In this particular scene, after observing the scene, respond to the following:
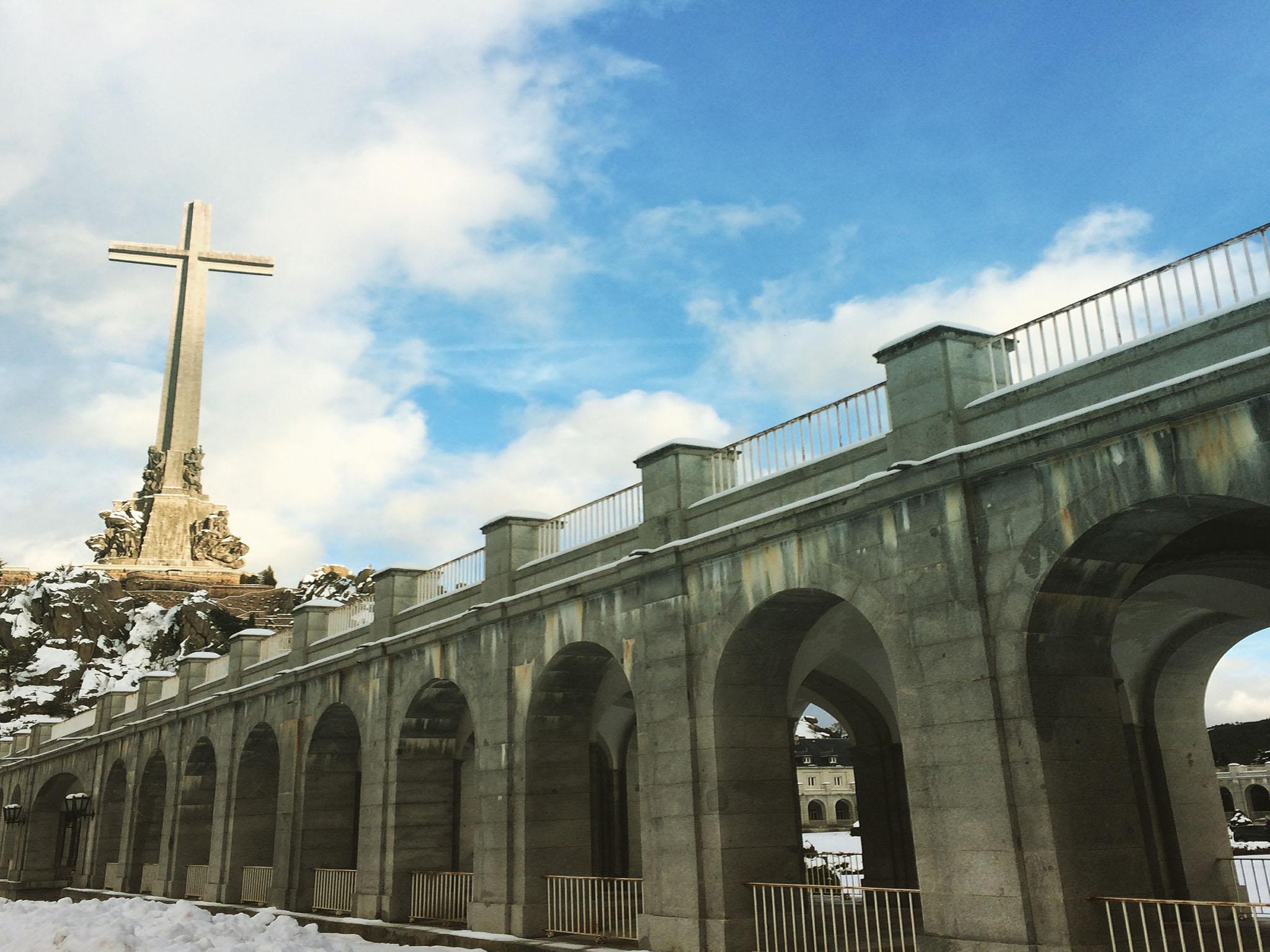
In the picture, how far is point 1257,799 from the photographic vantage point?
61.7 meters

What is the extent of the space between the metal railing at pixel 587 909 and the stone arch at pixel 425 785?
4302mm

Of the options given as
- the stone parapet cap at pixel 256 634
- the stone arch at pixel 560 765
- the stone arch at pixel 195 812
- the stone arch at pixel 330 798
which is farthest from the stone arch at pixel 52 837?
the stone arch at pixel 560 765

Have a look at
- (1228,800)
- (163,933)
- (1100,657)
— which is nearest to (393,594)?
(163,933)

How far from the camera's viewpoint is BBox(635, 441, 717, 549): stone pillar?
16188mm

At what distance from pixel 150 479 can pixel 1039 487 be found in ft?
232

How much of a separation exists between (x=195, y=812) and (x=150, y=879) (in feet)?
11.2

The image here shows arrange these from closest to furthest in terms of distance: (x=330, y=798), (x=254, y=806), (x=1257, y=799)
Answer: (x=330, y=798), (x=254, y=806), (x=1257, y=799)

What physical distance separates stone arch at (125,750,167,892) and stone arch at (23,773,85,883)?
8.07m

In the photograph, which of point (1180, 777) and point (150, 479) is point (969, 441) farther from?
point (150, 479)

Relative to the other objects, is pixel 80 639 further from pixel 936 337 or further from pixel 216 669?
pixel 936 337

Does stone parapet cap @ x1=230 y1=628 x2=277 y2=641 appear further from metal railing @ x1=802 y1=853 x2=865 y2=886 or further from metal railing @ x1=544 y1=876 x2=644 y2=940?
metal railing @ x1=802 y1=853 x2=865 y2=886

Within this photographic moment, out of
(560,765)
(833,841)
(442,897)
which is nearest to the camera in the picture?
(560,765)

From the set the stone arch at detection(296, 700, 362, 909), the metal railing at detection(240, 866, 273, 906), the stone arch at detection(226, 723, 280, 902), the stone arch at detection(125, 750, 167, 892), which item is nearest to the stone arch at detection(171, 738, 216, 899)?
the stone arch at detection(226, 723, 280, 902)

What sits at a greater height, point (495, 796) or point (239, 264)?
point (239, 264)
